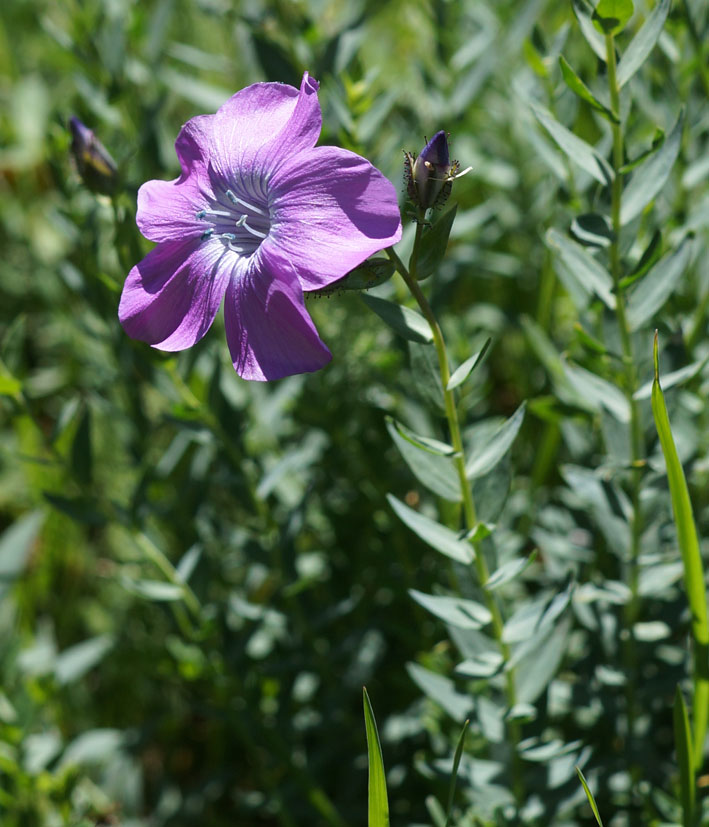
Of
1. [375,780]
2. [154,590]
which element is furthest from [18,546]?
[375,780]

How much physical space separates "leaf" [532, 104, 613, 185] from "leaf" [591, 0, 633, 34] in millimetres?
96

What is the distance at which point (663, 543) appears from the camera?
3.86ft

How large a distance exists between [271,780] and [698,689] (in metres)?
0.69

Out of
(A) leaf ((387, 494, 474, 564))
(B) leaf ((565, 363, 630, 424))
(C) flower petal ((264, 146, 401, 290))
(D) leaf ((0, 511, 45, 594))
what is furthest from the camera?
(D) leaf ((0, 511, 45, 594))

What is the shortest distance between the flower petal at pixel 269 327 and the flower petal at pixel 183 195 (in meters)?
0.09

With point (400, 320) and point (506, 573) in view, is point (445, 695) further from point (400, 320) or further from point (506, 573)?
point (400, 320)

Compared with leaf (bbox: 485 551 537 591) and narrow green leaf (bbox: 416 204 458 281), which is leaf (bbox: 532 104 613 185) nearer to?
narrow green leaf (bbox: 416 204 458 281)

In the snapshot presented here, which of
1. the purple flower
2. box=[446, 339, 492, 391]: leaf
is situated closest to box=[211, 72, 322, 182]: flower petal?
the purple flower

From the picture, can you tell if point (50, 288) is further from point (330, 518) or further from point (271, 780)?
point (271, 780)

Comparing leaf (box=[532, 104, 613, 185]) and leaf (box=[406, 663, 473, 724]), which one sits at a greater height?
leaf (box=[532, 104, 613, 185])

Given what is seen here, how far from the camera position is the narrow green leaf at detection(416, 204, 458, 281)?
75 cm

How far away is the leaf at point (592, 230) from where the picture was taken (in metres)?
0.91

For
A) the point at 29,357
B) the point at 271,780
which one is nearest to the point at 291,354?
the point at 271,780

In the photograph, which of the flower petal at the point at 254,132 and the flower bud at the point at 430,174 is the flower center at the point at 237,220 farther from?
the flower bud at the point at 430,174
